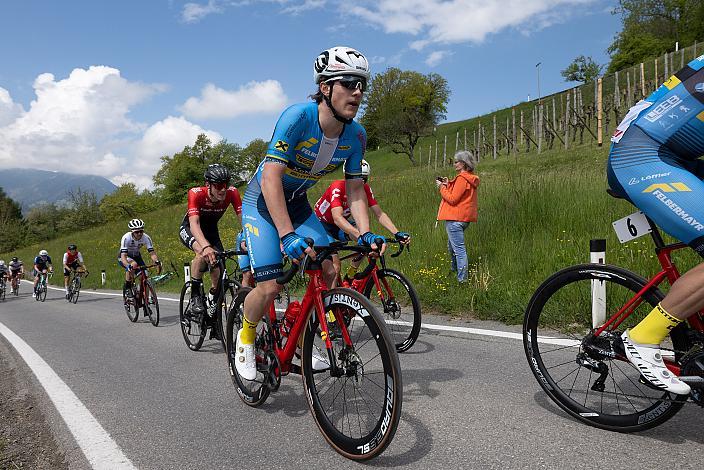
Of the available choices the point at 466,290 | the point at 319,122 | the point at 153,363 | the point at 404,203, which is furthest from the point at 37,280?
the point at 319,122

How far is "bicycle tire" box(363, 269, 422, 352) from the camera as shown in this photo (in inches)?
188

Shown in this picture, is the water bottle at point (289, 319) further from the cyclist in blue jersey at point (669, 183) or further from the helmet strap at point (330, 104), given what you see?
the cyclist in blue jersey at point (669, 183)

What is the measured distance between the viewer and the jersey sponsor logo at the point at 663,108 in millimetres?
2342

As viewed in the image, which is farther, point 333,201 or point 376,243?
point 333,201

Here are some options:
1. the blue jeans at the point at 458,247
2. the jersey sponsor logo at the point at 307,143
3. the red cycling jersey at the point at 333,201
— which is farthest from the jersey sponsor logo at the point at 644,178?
the blue jeans at the point at 458,247

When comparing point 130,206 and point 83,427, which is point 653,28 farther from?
point 130,206

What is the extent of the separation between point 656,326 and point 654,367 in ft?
0.67

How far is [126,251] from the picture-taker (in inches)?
396

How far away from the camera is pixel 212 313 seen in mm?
5719

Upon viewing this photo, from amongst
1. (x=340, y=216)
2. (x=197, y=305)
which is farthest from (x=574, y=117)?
(x=197, y=305)

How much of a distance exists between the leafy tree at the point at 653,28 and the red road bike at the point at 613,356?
82.7 meters

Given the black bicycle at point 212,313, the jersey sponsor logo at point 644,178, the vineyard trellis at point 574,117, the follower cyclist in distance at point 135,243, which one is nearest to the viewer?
the jersey sponsor logo at point 644,178

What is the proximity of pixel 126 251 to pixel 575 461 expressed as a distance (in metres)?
9.78

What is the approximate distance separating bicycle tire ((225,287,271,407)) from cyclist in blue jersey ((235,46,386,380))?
75 millimetres
